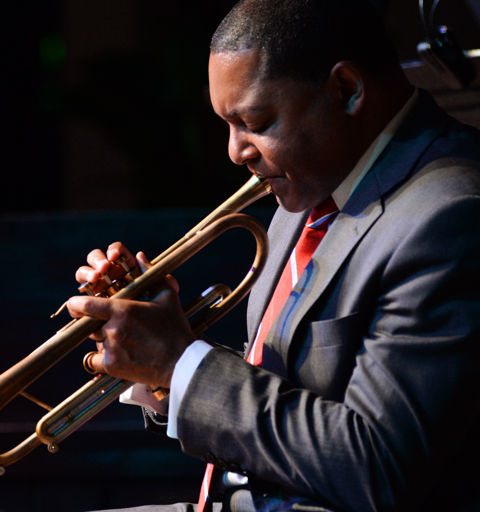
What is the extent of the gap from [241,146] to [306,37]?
27 centimetres

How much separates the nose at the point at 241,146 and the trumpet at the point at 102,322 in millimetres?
84

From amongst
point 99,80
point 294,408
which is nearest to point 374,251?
point 294,408

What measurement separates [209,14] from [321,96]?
6.09m

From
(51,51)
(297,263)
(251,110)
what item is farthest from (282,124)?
(51,51)

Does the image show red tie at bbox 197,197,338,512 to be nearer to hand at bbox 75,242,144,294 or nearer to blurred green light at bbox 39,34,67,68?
hand at bbox 75,242,144,294

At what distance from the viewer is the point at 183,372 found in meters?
1.49

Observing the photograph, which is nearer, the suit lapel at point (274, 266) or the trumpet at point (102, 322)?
the trumpet at point (102, 322)

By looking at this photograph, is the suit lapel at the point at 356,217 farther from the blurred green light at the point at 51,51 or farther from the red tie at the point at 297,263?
the blurred green light at the point at 51,51

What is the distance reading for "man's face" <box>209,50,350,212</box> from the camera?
1.58 metres

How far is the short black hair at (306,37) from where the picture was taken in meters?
1.57

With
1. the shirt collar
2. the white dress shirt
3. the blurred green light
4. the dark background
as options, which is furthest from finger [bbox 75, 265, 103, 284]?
the blurred green light

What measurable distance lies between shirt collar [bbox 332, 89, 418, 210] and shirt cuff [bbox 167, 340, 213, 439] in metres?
0.46

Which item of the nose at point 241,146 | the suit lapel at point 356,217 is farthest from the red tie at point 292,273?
the nose at point 241,146

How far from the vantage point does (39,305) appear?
16.0ft
